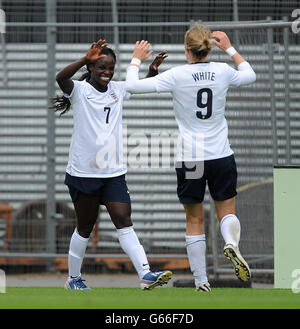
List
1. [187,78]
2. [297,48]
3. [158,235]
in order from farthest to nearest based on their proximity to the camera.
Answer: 1. [158,235]
2. [297,48]
3. [187,78]

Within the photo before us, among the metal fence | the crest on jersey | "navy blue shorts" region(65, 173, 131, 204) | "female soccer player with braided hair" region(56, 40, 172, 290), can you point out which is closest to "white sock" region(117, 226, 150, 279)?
"female soccer player with braided hair" region(56, 40, 172, 290)

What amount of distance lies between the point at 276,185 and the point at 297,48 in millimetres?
2335

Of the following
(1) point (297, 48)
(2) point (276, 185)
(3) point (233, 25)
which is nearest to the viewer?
(2) point (276, 185)

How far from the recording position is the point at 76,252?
8258mm

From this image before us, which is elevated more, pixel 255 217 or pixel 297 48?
pixel 297 48

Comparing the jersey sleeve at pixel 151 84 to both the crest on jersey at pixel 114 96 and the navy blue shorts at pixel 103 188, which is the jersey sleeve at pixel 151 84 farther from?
the navy blue shorts at pixel 103 188

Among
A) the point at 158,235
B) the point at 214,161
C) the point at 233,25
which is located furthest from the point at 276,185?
the point at 158,235

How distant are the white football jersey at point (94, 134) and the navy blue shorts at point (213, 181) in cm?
Answer: 62

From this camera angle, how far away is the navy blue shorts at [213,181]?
24.9ft

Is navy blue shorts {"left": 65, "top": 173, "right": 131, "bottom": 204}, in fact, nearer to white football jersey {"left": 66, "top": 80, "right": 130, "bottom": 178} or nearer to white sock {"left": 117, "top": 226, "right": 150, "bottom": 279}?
white football jersey {"left": 66, "top": 80, "right": 130, "bottom": 178}

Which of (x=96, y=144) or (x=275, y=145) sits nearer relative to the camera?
(x=96, y=144)

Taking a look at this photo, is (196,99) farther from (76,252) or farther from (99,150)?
(76,252)

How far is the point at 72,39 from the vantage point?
13234 millimetres
